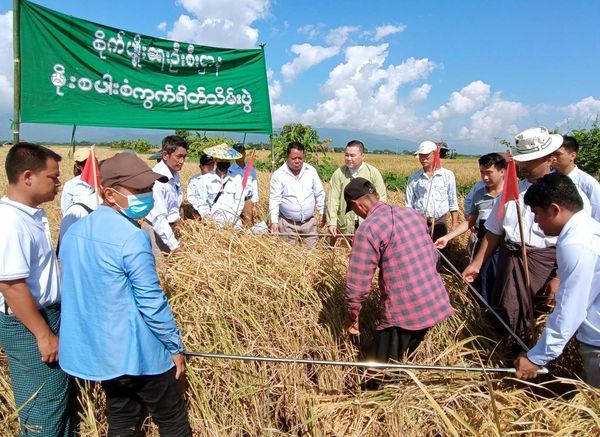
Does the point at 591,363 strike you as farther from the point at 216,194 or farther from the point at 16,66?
the point at 16,66

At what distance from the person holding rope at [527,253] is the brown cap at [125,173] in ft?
6.88

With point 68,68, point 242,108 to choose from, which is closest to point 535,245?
Answer: point 242,108

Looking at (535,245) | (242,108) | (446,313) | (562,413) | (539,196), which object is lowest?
(562,413)

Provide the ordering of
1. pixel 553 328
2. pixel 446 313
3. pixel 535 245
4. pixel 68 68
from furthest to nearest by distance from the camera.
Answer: pixel 68 68, pixel 535 245, pixel 446 313, pixel 553 328

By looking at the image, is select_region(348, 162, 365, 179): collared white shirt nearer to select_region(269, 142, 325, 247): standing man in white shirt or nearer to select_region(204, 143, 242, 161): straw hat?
select_region(269, 142, 325, 247): standing man in white shirt

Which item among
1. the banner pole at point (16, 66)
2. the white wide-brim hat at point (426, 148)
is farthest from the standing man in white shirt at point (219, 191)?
the white wide-brim hat at point (426, 148)

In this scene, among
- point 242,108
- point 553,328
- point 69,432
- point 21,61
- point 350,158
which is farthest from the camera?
point 242,108

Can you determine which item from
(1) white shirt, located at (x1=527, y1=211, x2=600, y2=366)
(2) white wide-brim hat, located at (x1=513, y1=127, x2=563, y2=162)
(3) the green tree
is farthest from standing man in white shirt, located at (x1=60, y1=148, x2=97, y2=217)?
(3) the green tree

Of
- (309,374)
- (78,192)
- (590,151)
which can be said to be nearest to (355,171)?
(309,374)

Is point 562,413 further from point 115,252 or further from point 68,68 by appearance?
point 68,68

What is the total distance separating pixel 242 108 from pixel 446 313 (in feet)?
11.6

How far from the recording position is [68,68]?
11.4 ft

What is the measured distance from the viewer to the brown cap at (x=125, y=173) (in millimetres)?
1669

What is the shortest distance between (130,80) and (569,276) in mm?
4095
